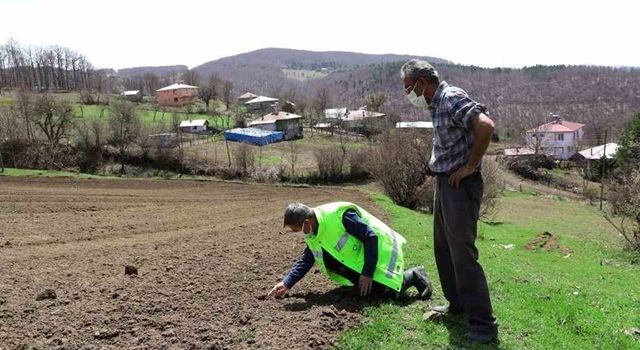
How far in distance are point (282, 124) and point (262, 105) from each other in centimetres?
A: 3757

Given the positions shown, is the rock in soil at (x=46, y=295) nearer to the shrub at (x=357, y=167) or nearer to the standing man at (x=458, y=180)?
the standing man at (x=458, y=180)

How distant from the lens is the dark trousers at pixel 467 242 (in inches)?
194

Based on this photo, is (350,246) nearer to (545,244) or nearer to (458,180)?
(458,180)

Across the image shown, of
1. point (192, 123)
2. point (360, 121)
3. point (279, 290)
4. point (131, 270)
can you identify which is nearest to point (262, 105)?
point (360, 121)

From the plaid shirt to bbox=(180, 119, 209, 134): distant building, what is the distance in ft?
261

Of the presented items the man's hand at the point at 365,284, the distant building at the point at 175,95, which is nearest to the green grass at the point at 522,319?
the man's hand at the point at 365,284

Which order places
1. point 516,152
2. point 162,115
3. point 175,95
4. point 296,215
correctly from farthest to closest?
point 175,95 < point 162,115 < point 516,152 < point 296,215

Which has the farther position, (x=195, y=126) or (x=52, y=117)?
(x=195, y=126)

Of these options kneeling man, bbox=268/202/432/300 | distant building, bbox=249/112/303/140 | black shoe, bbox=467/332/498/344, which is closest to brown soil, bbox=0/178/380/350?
kneeling man, bbox=268/202/432/300

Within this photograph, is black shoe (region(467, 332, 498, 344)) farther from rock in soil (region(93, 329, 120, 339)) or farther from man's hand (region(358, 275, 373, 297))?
rock in soil (region(93, 329, 120, 339))

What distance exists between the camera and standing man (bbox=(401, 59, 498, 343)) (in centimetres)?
487

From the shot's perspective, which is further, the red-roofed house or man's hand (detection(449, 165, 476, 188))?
the red-roofed house

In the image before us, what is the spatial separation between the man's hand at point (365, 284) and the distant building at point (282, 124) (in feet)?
264

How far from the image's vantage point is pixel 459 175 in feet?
15.8
